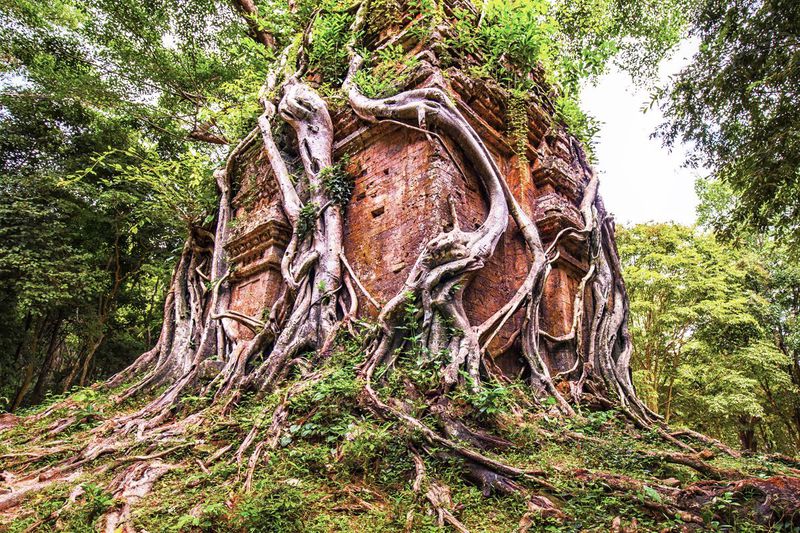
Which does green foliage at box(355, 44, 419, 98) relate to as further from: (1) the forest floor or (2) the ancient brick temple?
(1) the forest floor

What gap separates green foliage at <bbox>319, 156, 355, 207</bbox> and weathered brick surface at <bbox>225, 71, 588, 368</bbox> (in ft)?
0.36

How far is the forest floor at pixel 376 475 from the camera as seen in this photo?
195 centimetres

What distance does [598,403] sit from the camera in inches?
162

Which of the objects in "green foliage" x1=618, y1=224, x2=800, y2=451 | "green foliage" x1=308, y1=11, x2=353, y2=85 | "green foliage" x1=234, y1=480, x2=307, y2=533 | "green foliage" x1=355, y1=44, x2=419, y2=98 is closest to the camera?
"green foliage" x1=234, y1=480, x2=307, y2=533

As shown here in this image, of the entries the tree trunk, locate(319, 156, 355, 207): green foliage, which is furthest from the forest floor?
the tree trunk

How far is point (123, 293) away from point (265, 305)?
23.2ft

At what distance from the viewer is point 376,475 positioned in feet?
8.21

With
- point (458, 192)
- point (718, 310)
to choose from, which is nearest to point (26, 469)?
point (458, 192)

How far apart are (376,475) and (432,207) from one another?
246cm

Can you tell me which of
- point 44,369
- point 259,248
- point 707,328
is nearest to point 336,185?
point 259,248

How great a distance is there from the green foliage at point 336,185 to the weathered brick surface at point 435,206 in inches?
4.3

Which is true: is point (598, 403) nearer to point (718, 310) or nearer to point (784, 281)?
point (718, 310)

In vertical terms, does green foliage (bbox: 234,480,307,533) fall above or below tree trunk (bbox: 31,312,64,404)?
below

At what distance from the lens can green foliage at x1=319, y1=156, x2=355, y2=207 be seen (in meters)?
5.00
